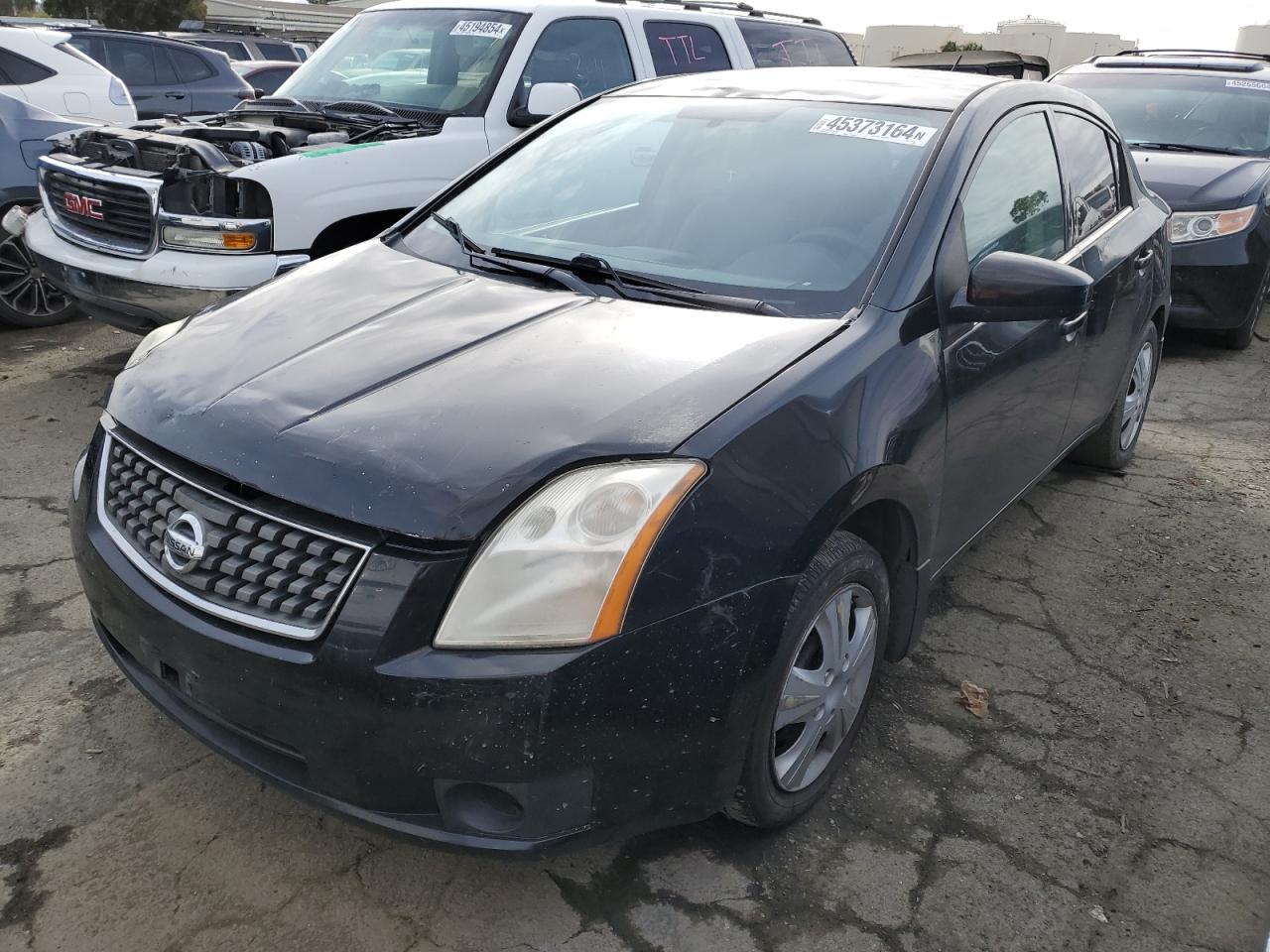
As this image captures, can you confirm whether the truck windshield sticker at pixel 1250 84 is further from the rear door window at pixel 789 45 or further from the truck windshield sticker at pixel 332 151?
the truck windshield sticker at pixel 332 151

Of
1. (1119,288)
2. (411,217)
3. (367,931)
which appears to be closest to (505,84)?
(411,217)

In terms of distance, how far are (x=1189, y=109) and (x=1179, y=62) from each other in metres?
0.78

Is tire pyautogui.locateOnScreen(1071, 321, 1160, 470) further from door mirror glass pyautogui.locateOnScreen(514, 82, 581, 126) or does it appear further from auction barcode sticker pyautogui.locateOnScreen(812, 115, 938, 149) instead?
door mirror glass pyautogui.locateOnScreen(514, 82, 581, 126)

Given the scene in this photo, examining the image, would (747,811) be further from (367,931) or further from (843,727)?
(367,931)

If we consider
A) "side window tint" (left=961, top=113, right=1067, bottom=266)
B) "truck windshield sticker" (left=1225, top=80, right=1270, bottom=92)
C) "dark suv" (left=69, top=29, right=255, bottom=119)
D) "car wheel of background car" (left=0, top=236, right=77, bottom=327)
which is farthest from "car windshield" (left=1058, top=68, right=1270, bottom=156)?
"dark suv" (left=69, top=29, right=255, bottom=119)

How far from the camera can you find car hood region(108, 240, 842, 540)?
197 cm

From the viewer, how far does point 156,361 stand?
2541 mm

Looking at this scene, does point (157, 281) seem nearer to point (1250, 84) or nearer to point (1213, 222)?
point (1213, 222)

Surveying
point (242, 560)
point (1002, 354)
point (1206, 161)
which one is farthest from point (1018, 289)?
point (1206, 161)

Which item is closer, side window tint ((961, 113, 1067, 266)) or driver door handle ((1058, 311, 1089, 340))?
side window tint ((961, 113, 1067, 266))

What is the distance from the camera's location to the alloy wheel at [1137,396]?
459 cm

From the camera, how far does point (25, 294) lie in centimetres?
625

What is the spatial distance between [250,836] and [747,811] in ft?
3.61

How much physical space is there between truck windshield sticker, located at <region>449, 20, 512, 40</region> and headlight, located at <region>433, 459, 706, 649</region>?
4544 mm
